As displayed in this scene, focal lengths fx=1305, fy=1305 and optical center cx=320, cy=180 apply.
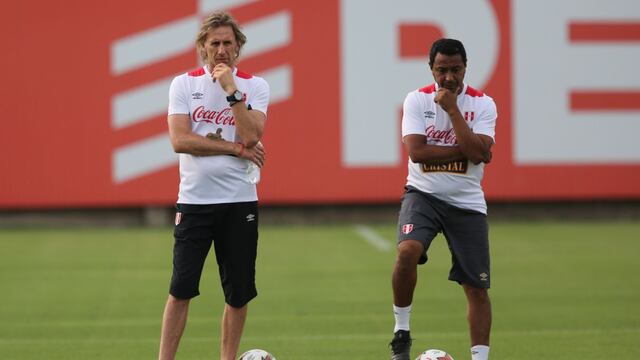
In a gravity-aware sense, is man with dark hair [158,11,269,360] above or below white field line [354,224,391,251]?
above

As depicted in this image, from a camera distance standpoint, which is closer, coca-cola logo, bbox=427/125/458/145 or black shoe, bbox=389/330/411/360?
coca-cola logo, bbox=427/125/458/145

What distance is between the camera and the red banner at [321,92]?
67.3 feet

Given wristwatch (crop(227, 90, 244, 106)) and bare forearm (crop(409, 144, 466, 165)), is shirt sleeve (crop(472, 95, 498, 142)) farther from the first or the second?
wristwatch (crop(227, 90, 244, 106))

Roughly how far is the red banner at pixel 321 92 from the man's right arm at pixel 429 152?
12135mm

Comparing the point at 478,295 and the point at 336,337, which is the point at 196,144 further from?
the point at 336,337

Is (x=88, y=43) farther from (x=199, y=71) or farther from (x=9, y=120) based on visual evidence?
(x=199, y=71)

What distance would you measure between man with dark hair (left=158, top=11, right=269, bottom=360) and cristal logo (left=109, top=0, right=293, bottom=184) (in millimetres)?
12451

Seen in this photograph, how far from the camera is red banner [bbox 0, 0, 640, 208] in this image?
20500 millimetres

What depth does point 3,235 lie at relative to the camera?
20156 millimetres

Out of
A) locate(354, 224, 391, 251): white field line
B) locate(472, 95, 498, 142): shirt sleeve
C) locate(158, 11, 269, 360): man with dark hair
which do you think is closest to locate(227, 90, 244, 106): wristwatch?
locate(158, 11, 269, 360): man with dark hair

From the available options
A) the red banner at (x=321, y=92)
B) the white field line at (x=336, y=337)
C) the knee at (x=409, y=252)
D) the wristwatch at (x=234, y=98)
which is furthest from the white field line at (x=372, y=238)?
the wristwatch at (x=234, y=98)

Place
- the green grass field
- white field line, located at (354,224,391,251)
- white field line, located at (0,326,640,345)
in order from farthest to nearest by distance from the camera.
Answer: white field line, located at (354,224,391,251), white field line, located at (0,326,640,345), the green grass field

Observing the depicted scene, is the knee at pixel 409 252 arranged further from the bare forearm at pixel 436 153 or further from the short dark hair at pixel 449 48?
the short dark hair at pixel 449 48

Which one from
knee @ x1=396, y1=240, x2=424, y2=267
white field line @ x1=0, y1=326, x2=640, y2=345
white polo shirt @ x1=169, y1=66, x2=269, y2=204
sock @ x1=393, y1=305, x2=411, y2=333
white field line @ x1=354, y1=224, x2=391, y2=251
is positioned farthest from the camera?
white field line @ x1=354, y1=224, x2=391, y2=251
